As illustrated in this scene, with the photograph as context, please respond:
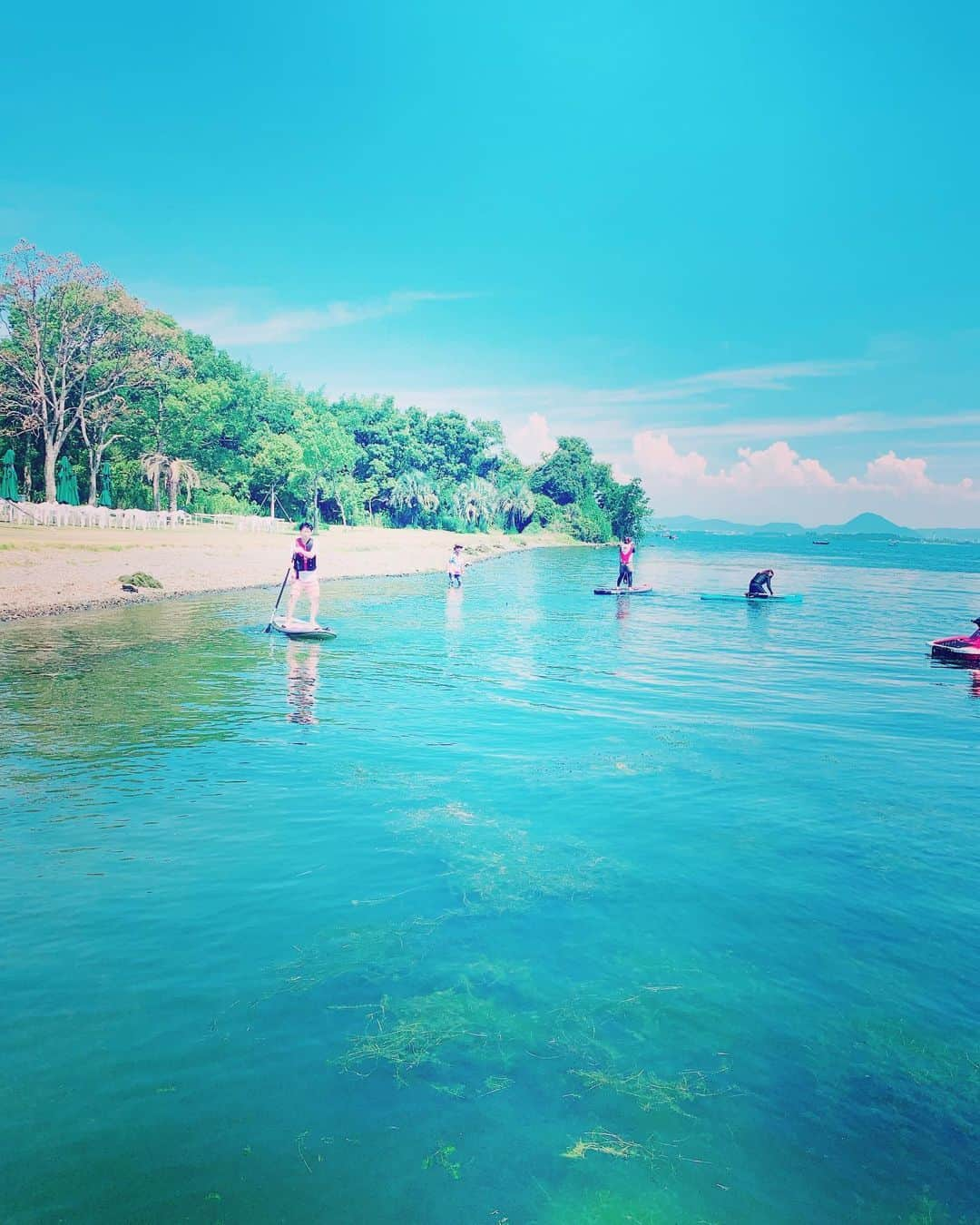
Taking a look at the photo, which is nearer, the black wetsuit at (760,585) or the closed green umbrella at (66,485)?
the black wetsuit at (760,585)

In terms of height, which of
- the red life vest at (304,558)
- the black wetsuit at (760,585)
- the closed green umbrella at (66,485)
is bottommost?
the black wetsuit at (760,585)

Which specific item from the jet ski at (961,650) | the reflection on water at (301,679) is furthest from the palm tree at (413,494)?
the jet ski at (961,650)

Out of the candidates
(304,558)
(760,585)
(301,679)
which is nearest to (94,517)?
(304,558)

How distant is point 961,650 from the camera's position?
22.0 m

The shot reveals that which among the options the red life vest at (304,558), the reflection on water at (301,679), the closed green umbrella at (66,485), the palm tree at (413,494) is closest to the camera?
the reflection on water at (301,679)

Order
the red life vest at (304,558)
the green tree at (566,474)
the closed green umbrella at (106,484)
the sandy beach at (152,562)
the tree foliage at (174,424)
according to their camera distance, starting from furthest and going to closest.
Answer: the green tree at (566,474) → the closed green umbrella at (106,484) → the tree foliage at (174,424) → the sandy beach at (152,562) → the red life vest at (304,558)

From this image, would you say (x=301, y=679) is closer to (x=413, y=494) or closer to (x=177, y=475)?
(x=177, y=475)

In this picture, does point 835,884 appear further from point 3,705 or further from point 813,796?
point 3,705

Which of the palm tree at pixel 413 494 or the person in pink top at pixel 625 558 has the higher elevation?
the palm tree at pixel 413 494

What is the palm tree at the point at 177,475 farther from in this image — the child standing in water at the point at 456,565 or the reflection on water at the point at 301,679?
the reflection on water at the point at 301,679

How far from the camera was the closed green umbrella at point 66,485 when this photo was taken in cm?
6681

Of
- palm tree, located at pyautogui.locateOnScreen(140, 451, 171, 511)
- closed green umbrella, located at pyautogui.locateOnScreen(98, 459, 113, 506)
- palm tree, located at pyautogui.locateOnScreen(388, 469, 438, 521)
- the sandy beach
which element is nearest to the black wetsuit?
the sandy beach

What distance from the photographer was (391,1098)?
486cm

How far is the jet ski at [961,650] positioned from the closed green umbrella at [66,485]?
6432 cm
